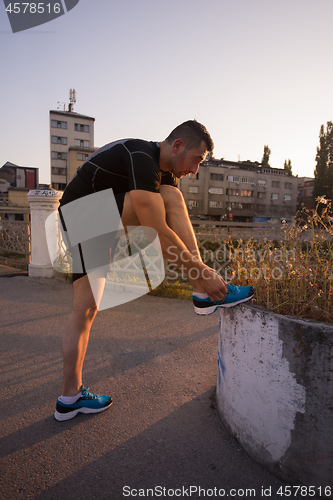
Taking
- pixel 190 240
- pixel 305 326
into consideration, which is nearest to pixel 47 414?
pixel 190 240

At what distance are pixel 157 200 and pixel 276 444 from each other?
1423mm

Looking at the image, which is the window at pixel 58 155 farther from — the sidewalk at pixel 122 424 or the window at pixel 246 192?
the sidewalk at pixel 122 424

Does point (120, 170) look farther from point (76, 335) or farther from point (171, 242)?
point (76, 335)

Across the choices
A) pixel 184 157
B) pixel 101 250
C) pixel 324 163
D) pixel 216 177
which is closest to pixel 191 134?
pixel 184 157

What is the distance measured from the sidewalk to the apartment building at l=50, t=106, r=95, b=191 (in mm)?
52631

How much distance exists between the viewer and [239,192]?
63.9 metres

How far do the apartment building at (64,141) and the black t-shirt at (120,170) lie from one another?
5326 centimetres

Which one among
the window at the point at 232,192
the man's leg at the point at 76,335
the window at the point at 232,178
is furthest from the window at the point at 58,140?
the man's leg at the point at 76,335

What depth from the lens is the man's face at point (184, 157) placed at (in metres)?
1.92

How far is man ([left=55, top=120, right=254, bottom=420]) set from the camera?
1.73 m

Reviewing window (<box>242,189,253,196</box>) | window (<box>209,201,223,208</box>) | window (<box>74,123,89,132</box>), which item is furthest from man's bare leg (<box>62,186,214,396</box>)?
window (<box>242,189,253,196</box>)

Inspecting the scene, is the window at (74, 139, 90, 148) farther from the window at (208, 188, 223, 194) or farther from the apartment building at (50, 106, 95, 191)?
the window at (208, 188, 223, 194)

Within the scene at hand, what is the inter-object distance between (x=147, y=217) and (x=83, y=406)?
1.32 m

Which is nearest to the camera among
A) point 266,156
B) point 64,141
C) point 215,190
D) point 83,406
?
point 83,406
